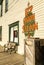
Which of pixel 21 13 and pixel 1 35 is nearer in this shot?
pixel 21 13

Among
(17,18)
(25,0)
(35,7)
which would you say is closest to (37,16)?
(35,7)

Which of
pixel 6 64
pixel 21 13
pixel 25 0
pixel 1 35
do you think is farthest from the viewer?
pixel 1 35

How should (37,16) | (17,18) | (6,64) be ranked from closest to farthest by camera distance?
(6,64) < (37,16) < (17,18)

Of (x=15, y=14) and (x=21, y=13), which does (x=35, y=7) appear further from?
(x=15, y=14)

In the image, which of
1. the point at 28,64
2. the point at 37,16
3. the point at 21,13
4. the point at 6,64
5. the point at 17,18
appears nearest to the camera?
the point at 28,64

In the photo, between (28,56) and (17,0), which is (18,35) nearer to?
(17,0)

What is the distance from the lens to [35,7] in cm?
1120

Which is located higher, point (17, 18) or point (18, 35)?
point (17, 18)

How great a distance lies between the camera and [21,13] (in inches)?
554

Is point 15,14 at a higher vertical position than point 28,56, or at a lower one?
higher

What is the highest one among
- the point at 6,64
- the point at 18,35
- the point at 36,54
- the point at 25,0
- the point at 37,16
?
the point at 25,0

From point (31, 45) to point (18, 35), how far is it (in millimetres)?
7256

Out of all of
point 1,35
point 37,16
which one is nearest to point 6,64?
point 37,16

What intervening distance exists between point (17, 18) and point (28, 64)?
7.70 meters
